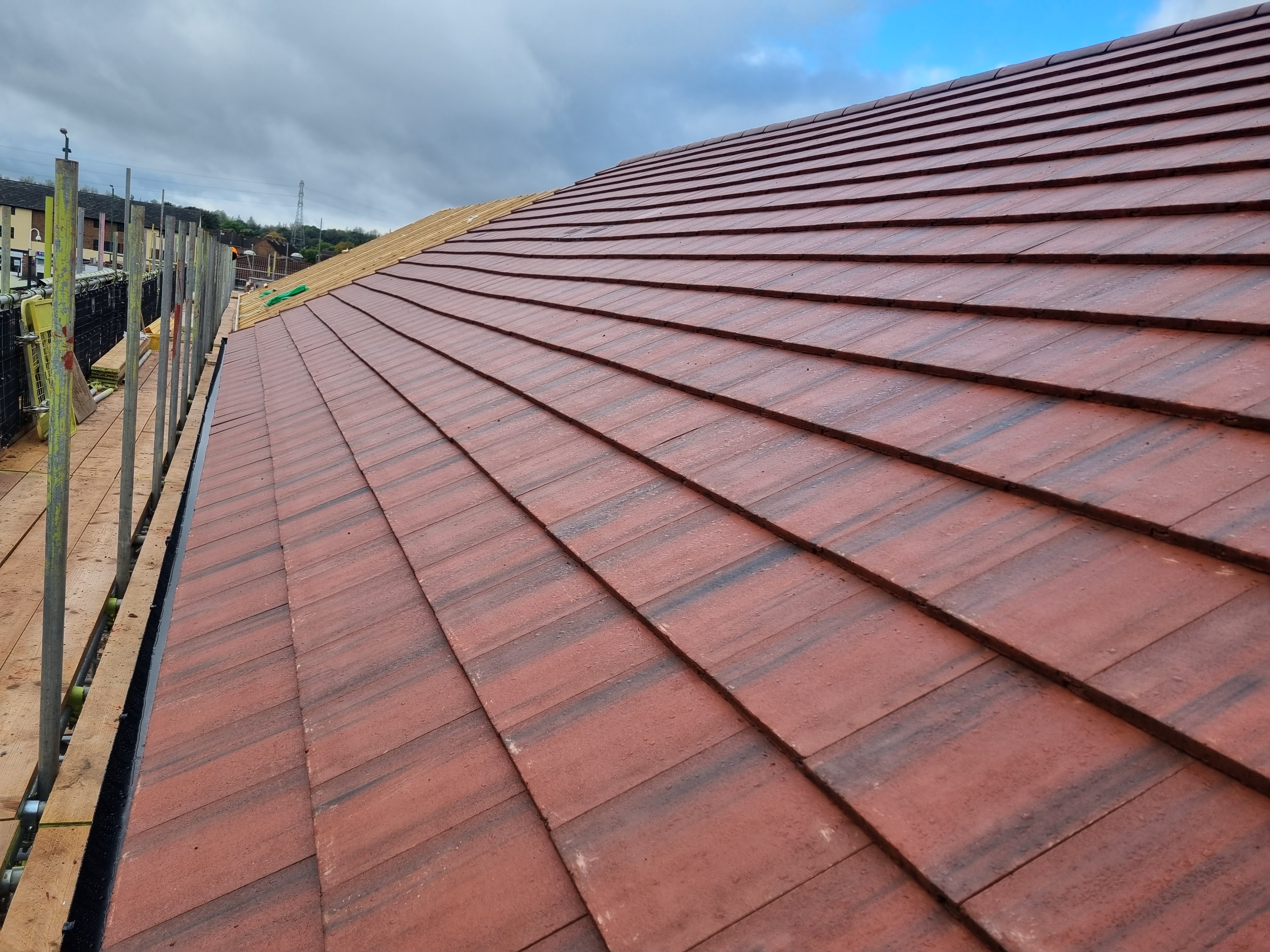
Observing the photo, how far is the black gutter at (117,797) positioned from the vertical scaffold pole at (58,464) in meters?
0.24

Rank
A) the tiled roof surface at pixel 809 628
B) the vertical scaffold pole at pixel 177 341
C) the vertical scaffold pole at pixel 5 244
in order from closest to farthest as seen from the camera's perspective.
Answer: the tiled roof surface at pixel 809 628
the vertical scaffold pole at pixel 177 341
the vertical scaffold pole at pixel 5 244

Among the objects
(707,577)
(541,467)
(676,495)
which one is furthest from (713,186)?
(707,577)

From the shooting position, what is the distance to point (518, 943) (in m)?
1.02

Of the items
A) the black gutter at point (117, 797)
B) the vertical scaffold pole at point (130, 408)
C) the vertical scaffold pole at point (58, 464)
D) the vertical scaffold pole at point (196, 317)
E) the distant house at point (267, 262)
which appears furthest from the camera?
the distant house at point (267, 262)

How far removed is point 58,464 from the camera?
286 cm

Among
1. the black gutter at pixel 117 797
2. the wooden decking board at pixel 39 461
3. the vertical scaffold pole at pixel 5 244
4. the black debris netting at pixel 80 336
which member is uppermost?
the vertical scaffold pole at pixel 5 244

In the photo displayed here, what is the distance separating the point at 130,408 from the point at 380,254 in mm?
7358

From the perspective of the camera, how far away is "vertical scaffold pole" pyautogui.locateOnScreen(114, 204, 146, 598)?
16.2 feet

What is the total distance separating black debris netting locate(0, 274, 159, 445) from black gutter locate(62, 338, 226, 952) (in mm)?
2649

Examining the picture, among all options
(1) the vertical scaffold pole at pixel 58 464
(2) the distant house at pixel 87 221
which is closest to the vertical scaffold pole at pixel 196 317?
(2) the distant house at pixel 87 221

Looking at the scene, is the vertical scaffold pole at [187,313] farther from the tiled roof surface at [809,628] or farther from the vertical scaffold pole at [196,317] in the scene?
the tiled roof surface at [809,628]

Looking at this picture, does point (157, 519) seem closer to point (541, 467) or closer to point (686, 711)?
point (541, 467)

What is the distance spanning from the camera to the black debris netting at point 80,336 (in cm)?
781

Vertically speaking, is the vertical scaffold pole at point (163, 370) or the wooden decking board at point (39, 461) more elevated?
the vertical scaffold pole at point (163, 370)
